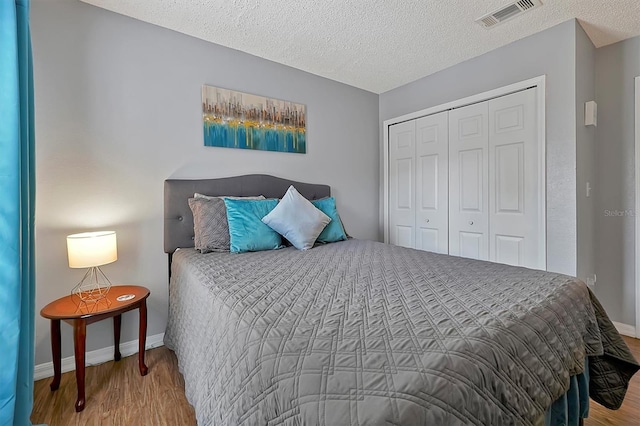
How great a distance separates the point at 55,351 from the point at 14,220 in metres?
1.11

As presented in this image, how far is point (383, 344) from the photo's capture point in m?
0.74

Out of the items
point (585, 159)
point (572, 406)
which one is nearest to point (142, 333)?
point (572, 406)

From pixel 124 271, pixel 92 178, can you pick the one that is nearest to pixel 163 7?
pixel 92 178

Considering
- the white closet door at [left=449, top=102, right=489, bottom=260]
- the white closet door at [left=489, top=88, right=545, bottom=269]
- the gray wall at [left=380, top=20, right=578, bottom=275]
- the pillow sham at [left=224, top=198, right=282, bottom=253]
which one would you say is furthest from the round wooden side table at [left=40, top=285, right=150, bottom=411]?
the gray wall at [left=380, top=20, right=578, bottom=275]

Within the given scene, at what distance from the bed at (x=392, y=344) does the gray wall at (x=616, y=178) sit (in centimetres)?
164

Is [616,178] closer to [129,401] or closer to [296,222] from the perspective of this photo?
[296,222]

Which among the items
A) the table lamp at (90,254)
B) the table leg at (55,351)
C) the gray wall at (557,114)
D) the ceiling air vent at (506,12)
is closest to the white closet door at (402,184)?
the gray wall at (557,114)

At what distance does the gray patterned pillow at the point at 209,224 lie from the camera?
83.1 inches

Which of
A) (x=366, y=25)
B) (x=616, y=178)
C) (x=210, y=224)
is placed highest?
(x=366, y=25)

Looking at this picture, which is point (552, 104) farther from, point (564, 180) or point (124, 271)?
point (124, 271)

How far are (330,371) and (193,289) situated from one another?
3.58ft

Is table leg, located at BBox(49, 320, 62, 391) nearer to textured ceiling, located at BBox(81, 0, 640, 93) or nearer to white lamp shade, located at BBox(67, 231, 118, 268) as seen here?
white lamp shade, located at BBox(67, 231, 118, 268)

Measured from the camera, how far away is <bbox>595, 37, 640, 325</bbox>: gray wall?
2445 mm

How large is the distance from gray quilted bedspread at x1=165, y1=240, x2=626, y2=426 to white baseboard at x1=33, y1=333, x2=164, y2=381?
3.23ft
